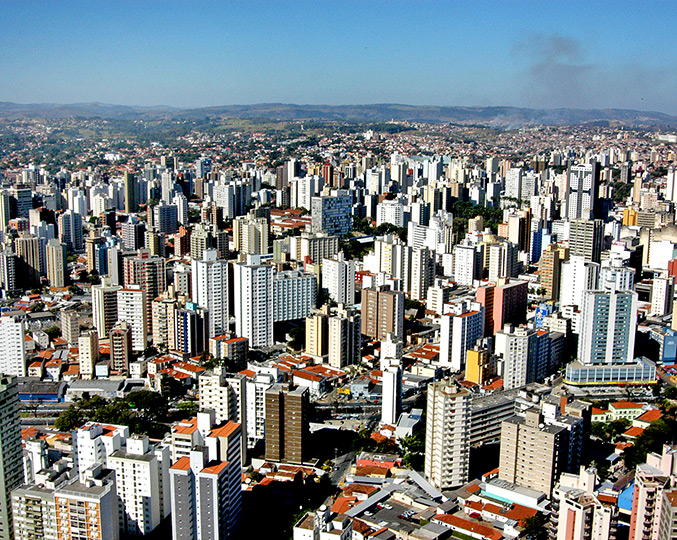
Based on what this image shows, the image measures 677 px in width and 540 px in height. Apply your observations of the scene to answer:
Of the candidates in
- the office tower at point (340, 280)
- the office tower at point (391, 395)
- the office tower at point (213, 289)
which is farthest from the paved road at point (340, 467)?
the office tower at point (340, 280)

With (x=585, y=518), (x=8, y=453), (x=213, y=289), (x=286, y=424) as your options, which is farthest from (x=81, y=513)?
(x=213, y=289)

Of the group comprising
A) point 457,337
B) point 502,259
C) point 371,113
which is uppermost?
point 371,113

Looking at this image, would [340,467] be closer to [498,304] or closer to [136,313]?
[498,304]

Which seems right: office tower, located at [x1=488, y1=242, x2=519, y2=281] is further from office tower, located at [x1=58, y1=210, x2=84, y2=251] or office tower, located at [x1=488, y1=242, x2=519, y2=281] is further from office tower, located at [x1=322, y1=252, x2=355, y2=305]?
office tower, located at [x1=58, y1=210, x2=84, y2=251]

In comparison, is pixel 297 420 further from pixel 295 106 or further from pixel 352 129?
pixel 295 106

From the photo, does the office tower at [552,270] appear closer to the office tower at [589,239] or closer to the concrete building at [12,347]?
the office tower at [589,239]

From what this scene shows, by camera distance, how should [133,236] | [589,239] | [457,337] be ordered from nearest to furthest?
[457,337] < [589,239] < [133,236]

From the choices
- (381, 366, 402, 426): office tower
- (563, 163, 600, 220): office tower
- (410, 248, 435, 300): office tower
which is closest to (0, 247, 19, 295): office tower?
(410, 248, 435, 300): office tower
